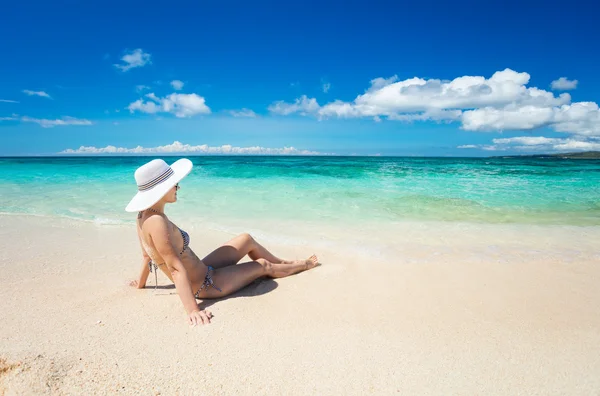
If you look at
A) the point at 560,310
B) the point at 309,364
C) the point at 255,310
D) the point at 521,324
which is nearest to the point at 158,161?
the point at 255,310

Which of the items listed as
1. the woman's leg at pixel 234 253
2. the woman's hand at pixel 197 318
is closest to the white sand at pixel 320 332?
the woman's hand at pixel 197 318

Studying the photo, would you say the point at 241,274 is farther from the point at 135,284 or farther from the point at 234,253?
the point at 135,284

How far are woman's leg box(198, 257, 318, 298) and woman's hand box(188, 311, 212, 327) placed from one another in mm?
436

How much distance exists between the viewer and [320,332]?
2723 mm

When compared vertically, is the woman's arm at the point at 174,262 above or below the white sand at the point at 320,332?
above

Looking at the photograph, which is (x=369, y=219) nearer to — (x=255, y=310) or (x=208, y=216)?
Result: (x=208, y=216)

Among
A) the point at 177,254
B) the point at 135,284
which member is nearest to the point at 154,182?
the point at 177,254

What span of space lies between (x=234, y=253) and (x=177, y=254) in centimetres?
87

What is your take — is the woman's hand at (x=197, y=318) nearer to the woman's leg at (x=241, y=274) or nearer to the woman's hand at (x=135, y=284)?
the woman's leg at (x=241, y=274)

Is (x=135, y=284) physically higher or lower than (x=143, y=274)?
lower

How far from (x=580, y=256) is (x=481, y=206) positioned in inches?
203

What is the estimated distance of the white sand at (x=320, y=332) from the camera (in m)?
2.13

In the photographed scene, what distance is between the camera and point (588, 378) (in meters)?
2.19

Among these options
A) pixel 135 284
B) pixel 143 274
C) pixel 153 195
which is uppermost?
pixel 153 195
